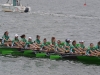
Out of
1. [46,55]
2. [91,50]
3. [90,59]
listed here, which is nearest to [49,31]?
[46,55]

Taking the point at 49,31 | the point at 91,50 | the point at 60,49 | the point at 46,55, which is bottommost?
the point at 49,31

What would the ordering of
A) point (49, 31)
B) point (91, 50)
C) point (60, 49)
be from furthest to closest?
point (49, 31) → point (60, 49) → point (91, 50)

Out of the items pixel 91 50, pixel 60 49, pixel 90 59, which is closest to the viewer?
pixel 90 59

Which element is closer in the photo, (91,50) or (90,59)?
(90,59)

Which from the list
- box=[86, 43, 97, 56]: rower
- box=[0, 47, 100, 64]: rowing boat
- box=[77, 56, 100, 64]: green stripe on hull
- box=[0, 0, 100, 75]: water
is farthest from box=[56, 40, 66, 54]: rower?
box=[86, 43, 97, 56]: rower

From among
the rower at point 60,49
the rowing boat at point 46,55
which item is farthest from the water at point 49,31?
the rower at point 60,49

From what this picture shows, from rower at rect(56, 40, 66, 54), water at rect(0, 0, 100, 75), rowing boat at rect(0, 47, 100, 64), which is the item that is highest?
rower at rect(56, 40, 66, 54)

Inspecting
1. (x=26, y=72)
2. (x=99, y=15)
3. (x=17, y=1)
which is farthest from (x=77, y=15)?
(x=26, y=72)

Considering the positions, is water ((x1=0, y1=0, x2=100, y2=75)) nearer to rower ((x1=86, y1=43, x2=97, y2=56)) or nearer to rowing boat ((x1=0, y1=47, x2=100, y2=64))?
rowing boat ((x1=0, y1=47, x2=100, y2=64))

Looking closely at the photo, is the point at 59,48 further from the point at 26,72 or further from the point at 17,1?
the point at 17,1

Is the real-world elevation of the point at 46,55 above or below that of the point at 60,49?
below

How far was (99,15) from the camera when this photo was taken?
76.2 m

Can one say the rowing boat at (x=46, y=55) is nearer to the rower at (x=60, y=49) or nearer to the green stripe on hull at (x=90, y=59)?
the green stripe on hull at (x=90, y=59)

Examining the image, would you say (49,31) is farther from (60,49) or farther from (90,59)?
(90,59)
